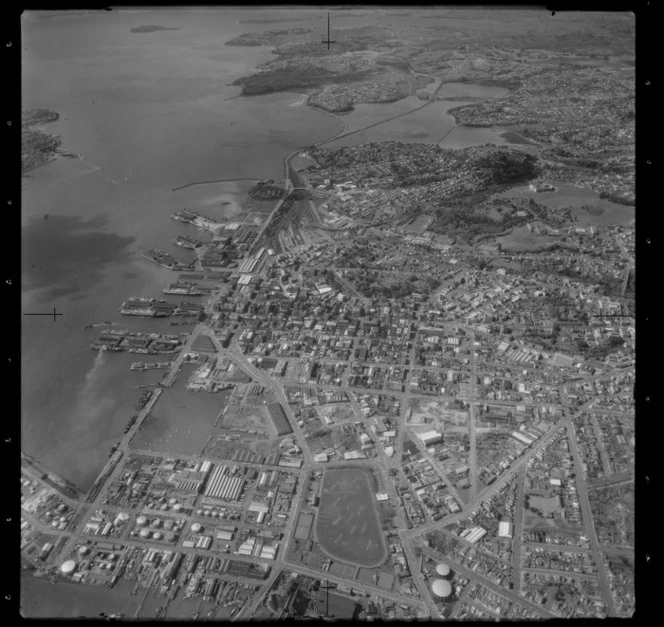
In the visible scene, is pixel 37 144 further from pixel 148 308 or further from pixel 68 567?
pixel 68 567

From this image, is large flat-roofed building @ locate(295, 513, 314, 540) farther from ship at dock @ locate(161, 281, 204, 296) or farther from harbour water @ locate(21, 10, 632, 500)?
ship at dock @ locate(161, 281, 204, 296)

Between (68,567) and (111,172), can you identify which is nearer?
(68,567)

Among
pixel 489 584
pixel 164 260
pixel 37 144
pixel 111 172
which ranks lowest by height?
pixel 489 584

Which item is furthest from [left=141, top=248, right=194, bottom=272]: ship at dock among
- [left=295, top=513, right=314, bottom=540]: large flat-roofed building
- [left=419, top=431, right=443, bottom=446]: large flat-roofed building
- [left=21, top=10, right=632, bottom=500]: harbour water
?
[left=295, top=513, right=314, bottom=540]: large flat-roofed building

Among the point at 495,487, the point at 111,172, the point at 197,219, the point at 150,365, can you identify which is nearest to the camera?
the point at 495,487

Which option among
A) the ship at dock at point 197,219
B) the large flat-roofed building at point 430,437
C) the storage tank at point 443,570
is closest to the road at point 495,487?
the storage tank at point 443,570

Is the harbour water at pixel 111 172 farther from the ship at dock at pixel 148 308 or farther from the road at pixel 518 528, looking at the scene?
the road at pixel 518 528

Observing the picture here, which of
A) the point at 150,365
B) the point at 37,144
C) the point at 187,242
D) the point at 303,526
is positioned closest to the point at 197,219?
the point at 187,242
